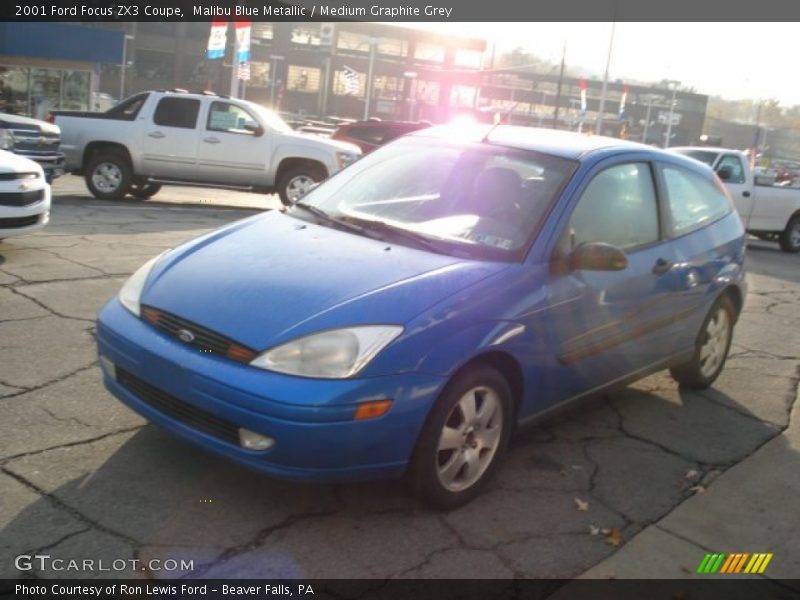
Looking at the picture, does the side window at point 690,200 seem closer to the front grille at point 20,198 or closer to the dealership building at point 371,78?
the front grille at point 20,198

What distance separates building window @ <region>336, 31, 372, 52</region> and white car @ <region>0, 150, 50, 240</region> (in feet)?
221

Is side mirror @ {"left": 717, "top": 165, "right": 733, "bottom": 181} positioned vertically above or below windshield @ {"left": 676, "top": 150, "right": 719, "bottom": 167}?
below

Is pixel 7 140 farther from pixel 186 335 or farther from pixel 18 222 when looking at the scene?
pixel 186 335

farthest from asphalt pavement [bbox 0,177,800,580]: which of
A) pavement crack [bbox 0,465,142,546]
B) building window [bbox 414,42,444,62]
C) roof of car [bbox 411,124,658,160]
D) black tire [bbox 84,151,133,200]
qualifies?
building window [bbox 414,42,444,62]

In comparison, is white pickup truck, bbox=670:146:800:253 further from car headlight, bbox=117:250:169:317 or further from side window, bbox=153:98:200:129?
car headlight, bbox=117:250:169:317

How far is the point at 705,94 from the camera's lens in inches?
3396

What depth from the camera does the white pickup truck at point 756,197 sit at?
14359mm

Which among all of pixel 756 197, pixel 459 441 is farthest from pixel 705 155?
pixel 459 441

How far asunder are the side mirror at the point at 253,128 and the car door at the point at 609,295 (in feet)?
31.3

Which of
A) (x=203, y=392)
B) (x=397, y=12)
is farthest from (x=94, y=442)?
(x=397, y=12)

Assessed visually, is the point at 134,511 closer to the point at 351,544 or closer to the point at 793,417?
the point at 351,544

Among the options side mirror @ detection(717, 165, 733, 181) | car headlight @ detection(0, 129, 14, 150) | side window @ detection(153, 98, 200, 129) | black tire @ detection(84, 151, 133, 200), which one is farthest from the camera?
side mirror @ detection(717, 165, 733, 181)

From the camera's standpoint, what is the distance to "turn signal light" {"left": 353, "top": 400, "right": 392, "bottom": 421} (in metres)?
2.80

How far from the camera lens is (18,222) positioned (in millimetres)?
7027
